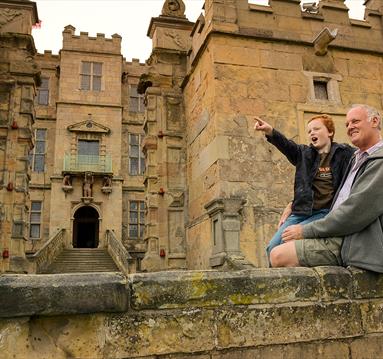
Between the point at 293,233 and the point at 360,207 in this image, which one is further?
the point at 293,233

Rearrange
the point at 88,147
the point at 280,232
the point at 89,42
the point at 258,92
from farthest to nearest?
the point at 89,42 < the point at 88,147 < the point at 258,92 < the point at 280,232

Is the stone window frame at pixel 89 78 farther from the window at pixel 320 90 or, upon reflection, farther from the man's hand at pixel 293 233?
the man's hand at pixel 293 233

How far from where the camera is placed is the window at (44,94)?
25000 mm

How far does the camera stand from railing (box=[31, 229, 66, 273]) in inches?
561

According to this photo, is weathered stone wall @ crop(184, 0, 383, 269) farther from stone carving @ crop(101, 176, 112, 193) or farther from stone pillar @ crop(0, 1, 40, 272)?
stone carving @ crop(101, 176, 112, 193)

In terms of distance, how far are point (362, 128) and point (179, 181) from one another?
8.55m

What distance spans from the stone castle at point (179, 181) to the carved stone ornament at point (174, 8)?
0.14ft

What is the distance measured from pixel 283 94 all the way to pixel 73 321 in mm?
8538

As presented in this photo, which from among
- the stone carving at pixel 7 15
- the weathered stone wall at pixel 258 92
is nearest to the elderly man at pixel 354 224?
the weathered stone wall at pixel 258 92

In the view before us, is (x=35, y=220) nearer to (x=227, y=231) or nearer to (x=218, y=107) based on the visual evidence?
(x=218, y=107)

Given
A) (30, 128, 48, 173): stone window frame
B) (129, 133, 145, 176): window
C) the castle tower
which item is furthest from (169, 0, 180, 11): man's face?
(30, 128, 48, 173): stone window frame

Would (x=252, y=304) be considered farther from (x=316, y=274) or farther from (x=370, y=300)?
(x=370, y=300)

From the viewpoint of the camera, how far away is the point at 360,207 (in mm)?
2686

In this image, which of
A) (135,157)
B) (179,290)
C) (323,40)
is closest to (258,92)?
(323,40)
